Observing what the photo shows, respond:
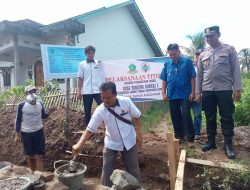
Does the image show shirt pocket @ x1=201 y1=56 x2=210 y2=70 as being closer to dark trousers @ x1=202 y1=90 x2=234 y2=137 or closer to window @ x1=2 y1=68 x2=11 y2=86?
dark trousers @ x1=202 y1=90 x2=234 y2=137

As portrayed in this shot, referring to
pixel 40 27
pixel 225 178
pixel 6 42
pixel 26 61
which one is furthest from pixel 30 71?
pixel 225 178

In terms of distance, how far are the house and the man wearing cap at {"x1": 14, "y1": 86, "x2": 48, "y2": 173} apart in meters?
5.92

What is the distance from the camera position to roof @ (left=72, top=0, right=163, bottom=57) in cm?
1440

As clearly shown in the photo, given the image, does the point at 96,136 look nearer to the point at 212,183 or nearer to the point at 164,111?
the point at 212,183

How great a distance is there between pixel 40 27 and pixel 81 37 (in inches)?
75.4

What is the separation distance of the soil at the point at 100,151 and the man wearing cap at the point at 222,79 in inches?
21.7

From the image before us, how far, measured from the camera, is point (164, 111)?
11953mm

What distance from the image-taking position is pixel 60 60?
694 cm

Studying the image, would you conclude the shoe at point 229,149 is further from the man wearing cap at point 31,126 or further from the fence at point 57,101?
the fence at point 57,101

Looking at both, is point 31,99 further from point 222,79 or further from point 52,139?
point 222,79

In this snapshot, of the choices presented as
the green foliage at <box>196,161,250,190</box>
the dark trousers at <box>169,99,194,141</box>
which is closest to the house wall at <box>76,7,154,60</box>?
the dark trousers at <box>169,99,194,141</box>

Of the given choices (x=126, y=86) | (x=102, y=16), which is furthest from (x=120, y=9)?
(x=126, y=86)

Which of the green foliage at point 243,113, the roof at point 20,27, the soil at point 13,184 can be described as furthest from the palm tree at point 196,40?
the soil at point 13,184

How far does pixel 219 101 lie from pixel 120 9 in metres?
13.2
